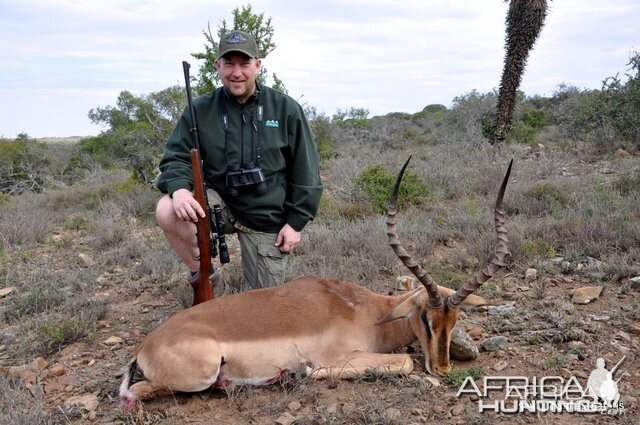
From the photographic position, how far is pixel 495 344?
444 centimetres

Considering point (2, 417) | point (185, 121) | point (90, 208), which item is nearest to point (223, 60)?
point (185, 121)

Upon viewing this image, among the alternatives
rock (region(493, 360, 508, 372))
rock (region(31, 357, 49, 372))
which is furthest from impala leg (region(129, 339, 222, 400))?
rock (region(493, 360, 508, 372))

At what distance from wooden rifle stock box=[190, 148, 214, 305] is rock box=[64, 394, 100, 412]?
122cm

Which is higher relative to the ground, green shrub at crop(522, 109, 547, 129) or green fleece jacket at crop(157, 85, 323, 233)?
green shrub at crop(522, 109, 547, 129)

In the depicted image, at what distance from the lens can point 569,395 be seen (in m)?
3.74

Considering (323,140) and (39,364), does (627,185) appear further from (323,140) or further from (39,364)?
(323,140)

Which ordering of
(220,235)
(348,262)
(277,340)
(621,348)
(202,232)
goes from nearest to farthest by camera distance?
(277,340) < (621,348) < (202,232) < (220,235) < (348,262)

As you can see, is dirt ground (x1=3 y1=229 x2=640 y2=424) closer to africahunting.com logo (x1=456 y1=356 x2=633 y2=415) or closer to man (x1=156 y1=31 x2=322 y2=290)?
africahunting.com logo (x1=456 y1=356 x2=633 y2=415)

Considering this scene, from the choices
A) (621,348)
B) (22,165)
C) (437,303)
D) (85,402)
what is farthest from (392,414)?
(22,165)

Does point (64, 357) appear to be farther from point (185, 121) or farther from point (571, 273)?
point (571, 273)

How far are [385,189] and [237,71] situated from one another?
484cm

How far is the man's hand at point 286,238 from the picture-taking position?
527 centimetres

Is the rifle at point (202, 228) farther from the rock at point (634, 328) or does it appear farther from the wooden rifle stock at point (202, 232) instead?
the rock at point (634, 328)

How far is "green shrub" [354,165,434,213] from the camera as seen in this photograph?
29.9 ft
